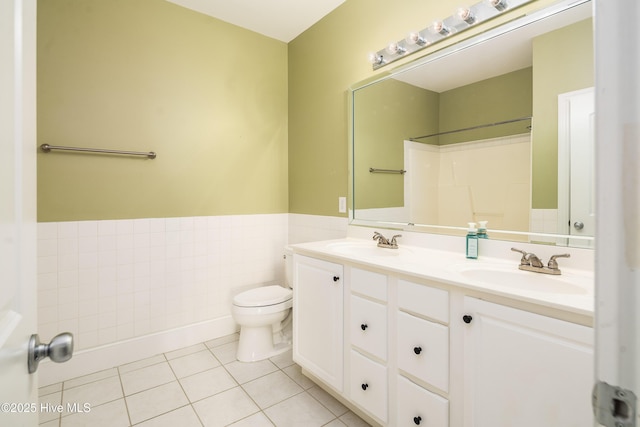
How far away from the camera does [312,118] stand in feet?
8.96

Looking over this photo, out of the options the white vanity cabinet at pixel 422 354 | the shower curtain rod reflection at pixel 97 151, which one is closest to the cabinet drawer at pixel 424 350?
the white vanity cabinet at pixel 422 354

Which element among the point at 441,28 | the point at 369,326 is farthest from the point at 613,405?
the point at 441,28

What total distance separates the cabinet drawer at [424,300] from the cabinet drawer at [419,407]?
0.32 meters

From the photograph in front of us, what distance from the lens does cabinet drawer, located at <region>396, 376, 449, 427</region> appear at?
123 cm

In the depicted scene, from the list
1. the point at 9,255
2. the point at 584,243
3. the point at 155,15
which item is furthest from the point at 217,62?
the point at 584,243

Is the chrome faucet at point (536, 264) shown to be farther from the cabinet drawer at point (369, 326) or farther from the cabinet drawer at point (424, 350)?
the cabinet drawer at point (369, 326)

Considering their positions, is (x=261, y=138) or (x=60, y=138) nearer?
(x=60, y=138)

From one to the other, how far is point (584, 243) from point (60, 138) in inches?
113

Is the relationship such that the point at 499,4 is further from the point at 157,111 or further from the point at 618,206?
the point at 157,111

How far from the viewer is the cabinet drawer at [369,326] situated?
1.47 metres

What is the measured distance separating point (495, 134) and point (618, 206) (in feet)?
4.77

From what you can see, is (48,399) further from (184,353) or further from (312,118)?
(312,118)

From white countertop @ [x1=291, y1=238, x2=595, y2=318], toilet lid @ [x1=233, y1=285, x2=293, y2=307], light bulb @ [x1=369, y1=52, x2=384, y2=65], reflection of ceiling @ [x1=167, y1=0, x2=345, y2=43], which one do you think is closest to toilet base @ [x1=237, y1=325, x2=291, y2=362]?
toilet lid @ [x1=233, y1=285, x2=293, y2=307]

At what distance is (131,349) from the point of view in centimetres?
228
